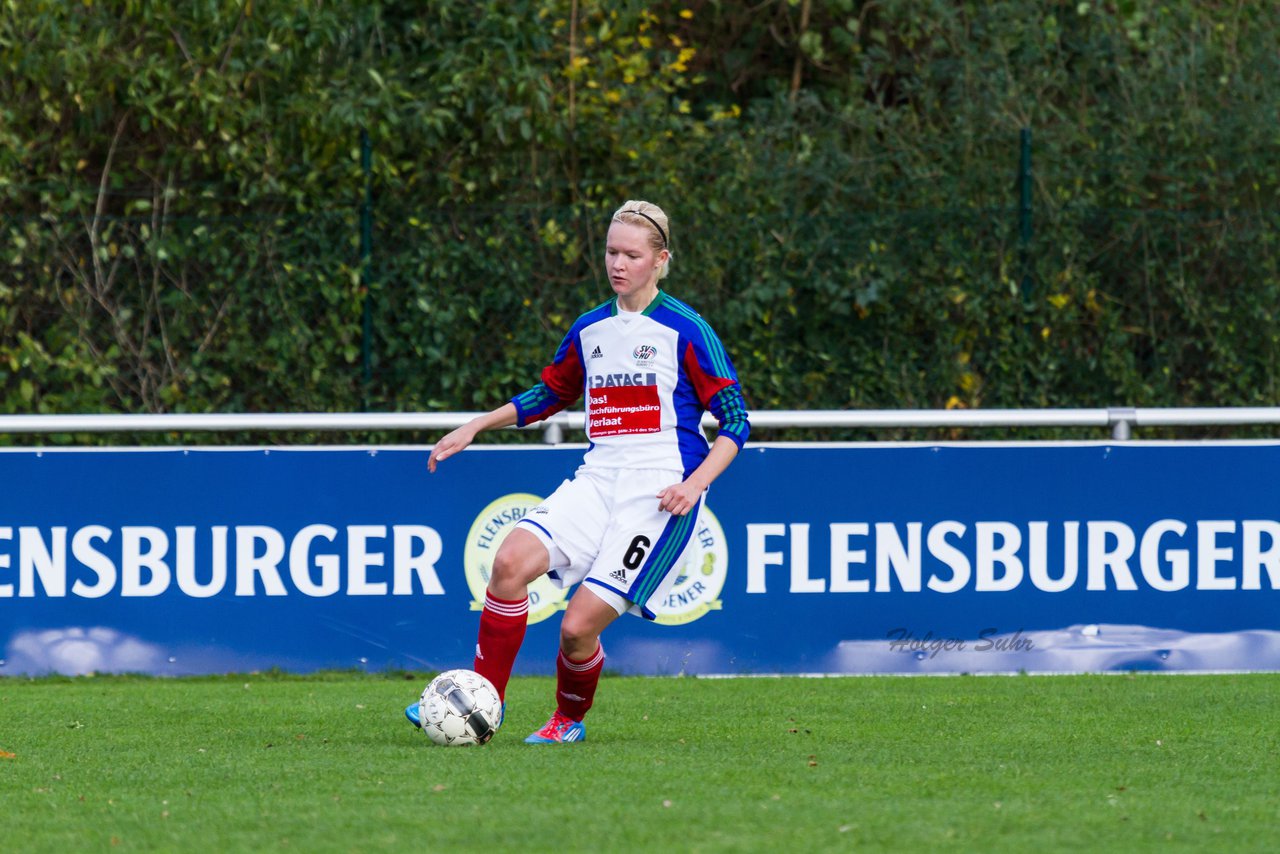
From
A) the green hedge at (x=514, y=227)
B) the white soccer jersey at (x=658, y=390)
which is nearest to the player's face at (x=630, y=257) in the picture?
the white soccer jersey at (x=658, y=390)

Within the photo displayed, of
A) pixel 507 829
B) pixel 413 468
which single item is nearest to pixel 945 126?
pixel 413 468

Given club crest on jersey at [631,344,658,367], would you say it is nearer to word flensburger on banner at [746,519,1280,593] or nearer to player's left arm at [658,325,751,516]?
player's left arm at [658,325,751,516]

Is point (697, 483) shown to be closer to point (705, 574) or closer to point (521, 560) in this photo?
point (521, 560)

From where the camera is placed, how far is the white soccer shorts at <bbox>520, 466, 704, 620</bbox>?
5.95m

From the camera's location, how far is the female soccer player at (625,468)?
5.95 meters

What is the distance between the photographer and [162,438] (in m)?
9.81

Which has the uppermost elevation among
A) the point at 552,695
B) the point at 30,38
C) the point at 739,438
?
the point at 30,38

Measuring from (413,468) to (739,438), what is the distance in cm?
285

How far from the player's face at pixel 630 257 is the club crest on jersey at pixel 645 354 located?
0.62 ft

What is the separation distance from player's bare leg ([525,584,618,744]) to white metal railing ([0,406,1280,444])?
2.46 m

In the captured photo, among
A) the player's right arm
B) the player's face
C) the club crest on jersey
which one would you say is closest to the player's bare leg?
the player's right arm

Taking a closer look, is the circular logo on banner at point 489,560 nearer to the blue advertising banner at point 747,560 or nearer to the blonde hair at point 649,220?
the blue advertising banner at point 747,560

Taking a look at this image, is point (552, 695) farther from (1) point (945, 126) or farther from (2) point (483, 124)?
(1) point (945, 126)
